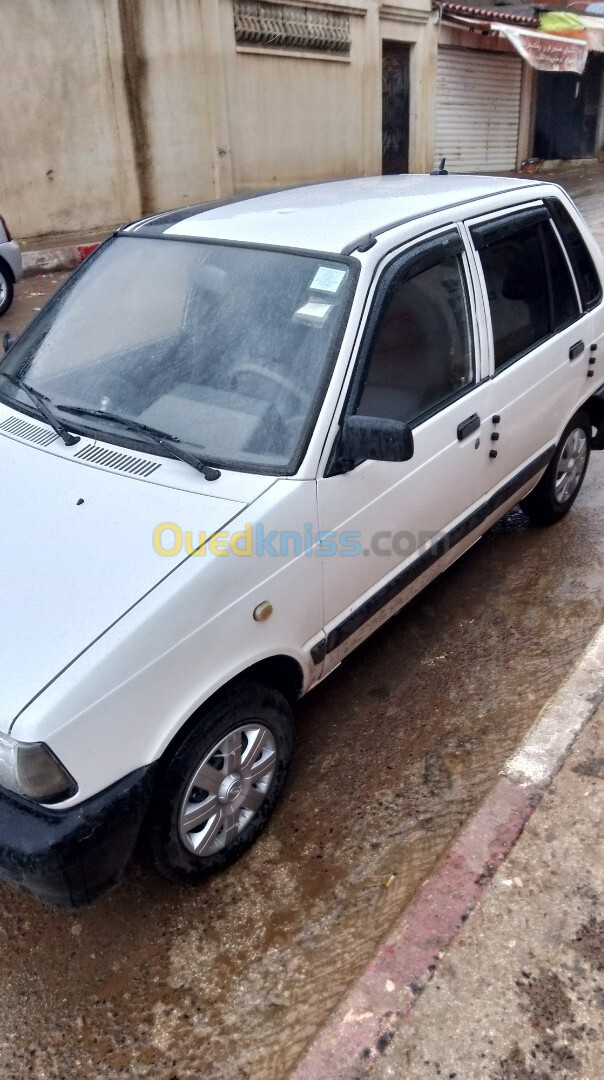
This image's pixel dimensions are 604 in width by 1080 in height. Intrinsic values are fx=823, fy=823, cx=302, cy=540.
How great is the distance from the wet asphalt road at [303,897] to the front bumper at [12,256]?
22.3 ft

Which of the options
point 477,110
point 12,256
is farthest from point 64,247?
point 477,110

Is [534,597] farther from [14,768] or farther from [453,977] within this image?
[14,768]

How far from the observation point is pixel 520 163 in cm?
2039

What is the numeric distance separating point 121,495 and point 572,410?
106 inches

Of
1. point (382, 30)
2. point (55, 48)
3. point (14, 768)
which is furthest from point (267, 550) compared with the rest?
point (382, 30)

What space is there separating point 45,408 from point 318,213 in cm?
129

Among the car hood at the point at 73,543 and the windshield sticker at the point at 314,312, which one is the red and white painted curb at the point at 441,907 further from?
the windshield sticker at the point at 314,312

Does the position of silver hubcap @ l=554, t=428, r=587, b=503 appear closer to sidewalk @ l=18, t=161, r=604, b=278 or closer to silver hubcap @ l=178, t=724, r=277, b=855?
silver hubcap @ l=178, t=724, r=277, b=855

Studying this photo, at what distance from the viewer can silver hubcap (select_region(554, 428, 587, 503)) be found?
14.6ft

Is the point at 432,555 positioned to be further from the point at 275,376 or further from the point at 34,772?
the point at 34,772

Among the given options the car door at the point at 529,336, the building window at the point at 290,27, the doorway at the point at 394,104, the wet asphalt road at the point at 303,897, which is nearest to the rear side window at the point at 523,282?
the car door at the point at 529,336

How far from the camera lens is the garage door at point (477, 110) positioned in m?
17.2

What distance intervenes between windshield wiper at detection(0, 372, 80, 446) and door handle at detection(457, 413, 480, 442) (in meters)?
1.46

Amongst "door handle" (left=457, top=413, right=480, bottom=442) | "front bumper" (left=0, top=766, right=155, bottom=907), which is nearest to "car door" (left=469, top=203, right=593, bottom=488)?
"door handle" (left=457, top=413, right=480, bottom=442)
